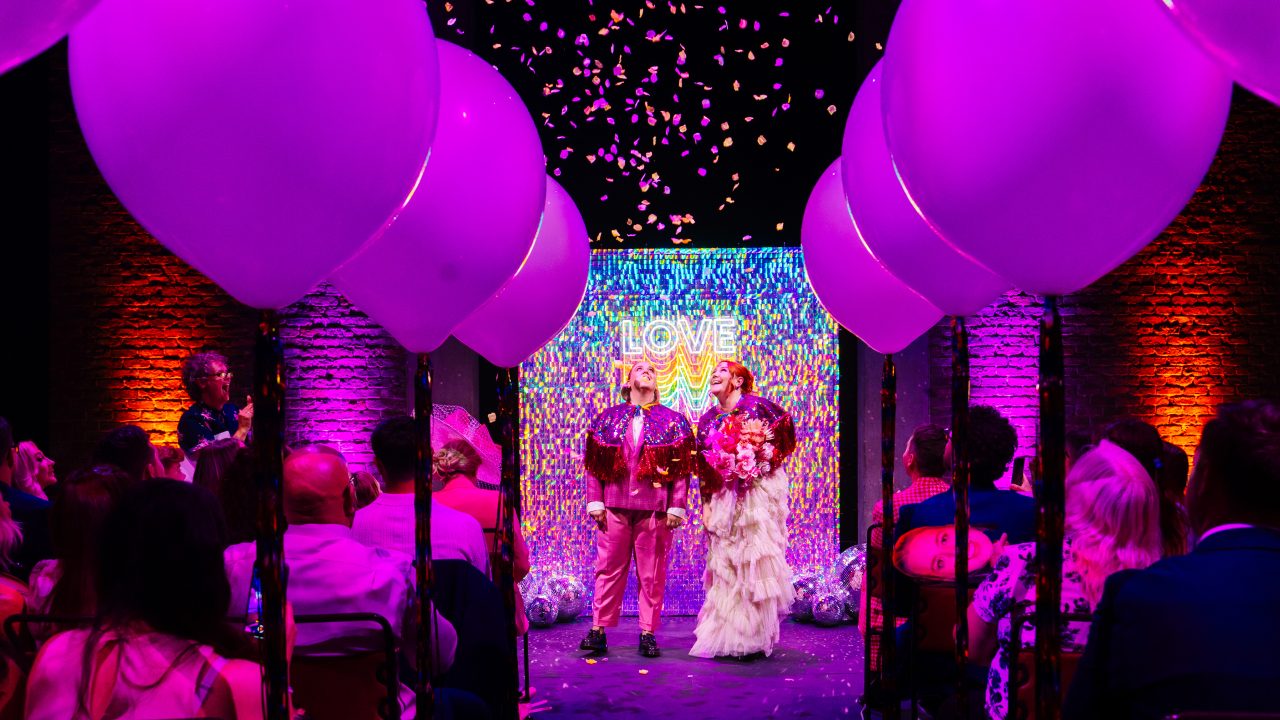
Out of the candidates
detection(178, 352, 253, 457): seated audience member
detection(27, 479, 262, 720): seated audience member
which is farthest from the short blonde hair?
detection(178, 352, 253, 457): seated audience member

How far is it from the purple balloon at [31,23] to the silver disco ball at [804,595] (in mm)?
5728

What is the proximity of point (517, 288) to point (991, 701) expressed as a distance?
172 centimetres

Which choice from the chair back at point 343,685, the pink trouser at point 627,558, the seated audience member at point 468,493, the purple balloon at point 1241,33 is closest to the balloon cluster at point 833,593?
the pink trouser at point 627,558

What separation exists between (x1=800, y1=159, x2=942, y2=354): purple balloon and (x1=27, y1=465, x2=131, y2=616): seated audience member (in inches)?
82.9

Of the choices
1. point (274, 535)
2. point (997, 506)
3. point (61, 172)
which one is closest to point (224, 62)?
point (274, 535)

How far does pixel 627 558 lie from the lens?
238 inches

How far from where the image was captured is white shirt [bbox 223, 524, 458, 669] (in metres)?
2.31

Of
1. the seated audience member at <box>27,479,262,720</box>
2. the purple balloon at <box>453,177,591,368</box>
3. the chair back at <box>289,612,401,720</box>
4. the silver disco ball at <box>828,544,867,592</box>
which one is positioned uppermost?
the purple balloon at <box>453,177,591,368</box>

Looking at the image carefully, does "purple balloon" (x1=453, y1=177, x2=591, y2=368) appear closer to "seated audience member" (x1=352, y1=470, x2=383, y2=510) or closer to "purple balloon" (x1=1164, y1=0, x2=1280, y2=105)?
"seated audience member" (x1=352, y1=470, x2=383, y2=510)

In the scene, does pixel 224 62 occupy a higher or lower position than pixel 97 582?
higher

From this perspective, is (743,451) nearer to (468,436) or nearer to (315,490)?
(468,436)

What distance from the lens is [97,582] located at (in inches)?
65.4

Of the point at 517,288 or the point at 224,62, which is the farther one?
the point at 517,288

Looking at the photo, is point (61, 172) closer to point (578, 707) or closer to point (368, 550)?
point (578, 707)
